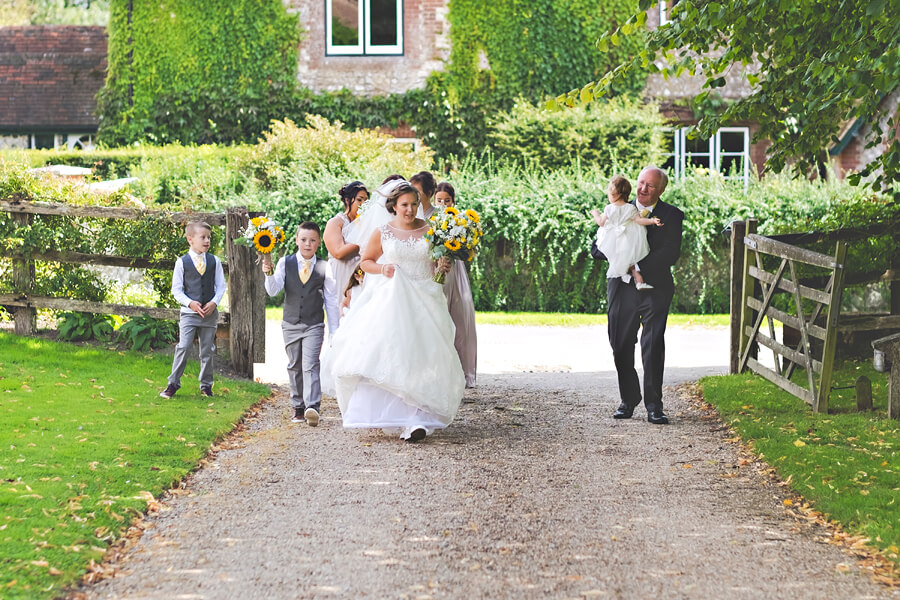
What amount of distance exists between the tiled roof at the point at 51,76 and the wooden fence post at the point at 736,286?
2076 centimetres

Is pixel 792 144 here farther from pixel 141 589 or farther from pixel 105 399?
pixel 141 589

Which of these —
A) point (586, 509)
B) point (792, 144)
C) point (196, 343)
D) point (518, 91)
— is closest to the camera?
point (586, 509)

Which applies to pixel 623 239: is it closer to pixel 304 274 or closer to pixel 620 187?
pixel 620 187

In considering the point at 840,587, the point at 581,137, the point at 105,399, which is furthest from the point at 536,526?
the point at 581,137

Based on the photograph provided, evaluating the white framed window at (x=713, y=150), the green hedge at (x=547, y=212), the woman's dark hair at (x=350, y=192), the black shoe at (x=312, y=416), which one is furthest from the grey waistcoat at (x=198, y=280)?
the white framed window at (x=713, y=150)

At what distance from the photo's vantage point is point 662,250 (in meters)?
9.16

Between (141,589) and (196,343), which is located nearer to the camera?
(141,589)

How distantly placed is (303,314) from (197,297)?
1281 mm

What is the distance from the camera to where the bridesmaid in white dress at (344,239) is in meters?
9.93

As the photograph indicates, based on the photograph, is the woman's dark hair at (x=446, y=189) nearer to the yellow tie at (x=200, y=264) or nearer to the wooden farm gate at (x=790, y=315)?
the yellow tie at (x=200, y=264)

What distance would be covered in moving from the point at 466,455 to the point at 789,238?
206 inches

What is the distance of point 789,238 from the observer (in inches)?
450

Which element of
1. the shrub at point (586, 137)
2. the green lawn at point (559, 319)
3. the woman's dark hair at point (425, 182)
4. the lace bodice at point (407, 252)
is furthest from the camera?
the shrub at point (586, 137)

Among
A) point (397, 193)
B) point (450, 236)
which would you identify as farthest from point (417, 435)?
point (397, 193)
